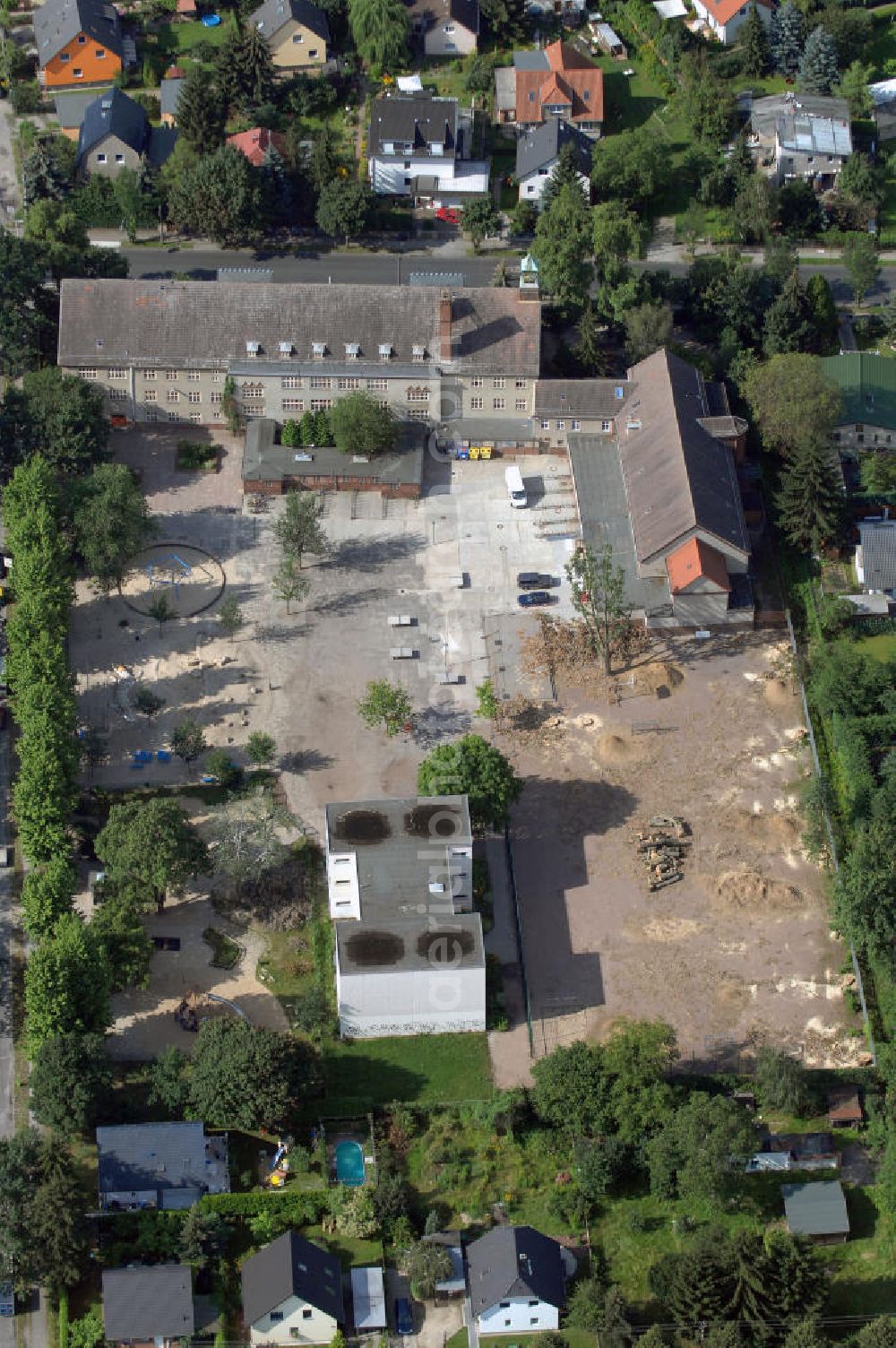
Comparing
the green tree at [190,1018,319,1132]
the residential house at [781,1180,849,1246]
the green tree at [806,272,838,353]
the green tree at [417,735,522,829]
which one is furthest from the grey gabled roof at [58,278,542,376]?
the residential house at [781,1180,849,1246]

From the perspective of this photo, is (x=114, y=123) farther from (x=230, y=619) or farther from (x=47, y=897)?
(x=47, y=897)

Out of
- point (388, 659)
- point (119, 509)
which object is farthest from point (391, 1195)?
point (119, 509)

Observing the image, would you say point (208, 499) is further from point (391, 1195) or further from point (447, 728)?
point (391, 1195)

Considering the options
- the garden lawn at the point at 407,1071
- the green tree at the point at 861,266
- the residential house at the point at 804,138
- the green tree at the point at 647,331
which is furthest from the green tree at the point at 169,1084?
the residential house at the point at 804,138

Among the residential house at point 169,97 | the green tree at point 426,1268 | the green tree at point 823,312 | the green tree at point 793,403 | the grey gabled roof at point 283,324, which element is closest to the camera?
the green tree at point 426,1268

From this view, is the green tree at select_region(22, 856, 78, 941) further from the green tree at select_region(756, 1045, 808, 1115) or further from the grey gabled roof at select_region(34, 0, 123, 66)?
the grey gabled roof at select_region(34, 0, 123, 66)

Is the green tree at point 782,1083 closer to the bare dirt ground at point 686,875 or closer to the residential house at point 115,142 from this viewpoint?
the bare dirt ground at point 686,875

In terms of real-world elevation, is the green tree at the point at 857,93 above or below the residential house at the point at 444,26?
below
